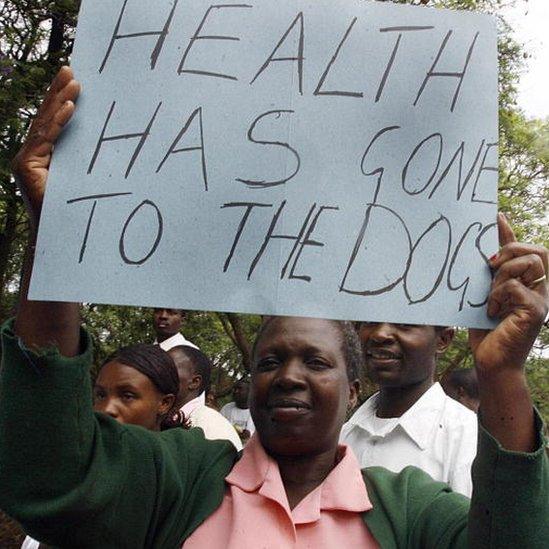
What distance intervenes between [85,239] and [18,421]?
0.38 meters

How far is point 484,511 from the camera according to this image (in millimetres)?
1403

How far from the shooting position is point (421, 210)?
1.67 m

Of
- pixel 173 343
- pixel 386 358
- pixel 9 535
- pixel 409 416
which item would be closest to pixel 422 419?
pixel 409 416

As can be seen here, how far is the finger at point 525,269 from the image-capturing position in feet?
5.06

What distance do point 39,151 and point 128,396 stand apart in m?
1.46

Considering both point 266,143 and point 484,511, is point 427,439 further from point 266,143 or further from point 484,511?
point 266,143

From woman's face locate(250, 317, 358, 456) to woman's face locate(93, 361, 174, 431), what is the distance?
1187 mm

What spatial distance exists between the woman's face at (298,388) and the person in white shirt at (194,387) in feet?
5.72

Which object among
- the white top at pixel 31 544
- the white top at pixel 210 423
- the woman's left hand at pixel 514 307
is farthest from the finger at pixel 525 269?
the white top at pixel 210 423

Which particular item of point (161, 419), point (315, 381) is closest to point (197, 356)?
point (161, 419)

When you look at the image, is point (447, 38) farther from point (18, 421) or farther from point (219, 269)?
point (18, 421)

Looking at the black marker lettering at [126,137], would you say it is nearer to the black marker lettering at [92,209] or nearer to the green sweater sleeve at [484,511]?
the black marker lettering at [92,209]

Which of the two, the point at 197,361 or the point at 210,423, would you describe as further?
the point at 197,361

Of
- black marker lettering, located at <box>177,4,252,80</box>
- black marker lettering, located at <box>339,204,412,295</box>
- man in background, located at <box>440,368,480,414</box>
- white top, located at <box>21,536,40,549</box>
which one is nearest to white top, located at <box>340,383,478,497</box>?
black marker lettering, located at <box>339,204,412,295</box>
